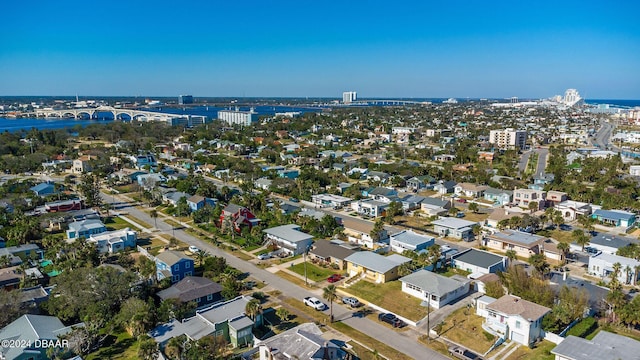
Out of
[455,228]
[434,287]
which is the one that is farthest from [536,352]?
[455,228]

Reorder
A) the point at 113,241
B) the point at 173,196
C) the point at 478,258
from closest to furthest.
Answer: the point at 478,258, the point at 113,241, the point at 173,196

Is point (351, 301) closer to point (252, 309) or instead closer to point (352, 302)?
point (352, 302)

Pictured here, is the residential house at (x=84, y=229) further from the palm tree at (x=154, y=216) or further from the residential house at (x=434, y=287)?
the residential house at (x=434, y=287)

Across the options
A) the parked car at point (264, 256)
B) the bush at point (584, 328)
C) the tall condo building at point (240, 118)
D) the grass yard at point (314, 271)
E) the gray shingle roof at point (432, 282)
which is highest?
the tall condo building at point (240, 118)

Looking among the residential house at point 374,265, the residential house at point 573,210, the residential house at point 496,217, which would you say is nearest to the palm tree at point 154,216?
the residential house at point 374,265

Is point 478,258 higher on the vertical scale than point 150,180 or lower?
lower

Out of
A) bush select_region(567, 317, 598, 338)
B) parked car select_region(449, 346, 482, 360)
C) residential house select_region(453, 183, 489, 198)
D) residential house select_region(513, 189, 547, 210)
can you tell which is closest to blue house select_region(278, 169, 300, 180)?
residential house select_region(453, 183, 489, 198)

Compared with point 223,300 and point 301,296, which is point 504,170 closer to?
point 301,296

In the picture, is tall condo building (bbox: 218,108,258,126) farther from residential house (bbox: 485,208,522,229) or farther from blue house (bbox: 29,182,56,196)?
residential house (bbox: 485,208,522,229)
